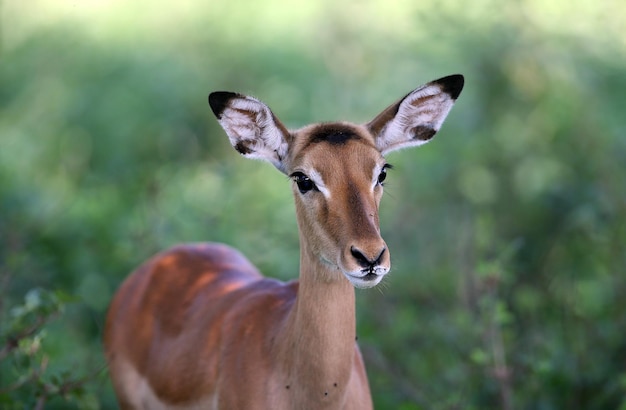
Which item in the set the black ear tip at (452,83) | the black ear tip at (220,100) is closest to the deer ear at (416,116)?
the black ear tip at (452,83)

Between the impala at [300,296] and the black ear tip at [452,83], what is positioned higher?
the black ear tip at [452,83]

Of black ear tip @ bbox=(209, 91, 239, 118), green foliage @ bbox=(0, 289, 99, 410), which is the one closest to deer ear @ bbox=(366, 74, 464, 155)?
black ear tip @ bbox=(209, 91, 239, 118)

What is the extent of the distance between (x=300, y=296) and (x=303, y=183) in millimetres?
566

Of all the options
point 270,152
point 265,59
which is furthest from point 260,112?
point 265,59

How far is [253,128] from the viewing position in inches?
231

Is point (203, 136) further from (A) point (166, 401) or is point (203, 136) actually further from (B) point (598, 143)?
(A) point (166, 401)

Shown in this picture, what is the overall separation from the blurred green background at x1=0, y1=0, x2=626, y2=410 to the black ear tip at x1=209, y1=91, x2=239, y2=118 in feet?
4.97

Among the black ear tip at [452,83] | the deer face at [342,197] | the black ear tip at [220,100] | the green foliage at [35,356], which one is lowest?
the green foliage at [35,356]

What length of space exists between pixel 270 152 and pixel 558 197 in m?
5.74

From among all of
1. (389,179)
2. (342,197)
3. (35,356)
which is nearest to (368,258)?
(342,197)

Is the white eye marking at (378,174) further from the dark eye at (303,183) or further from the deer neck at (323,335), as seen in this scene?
the deer neck at (323,335)

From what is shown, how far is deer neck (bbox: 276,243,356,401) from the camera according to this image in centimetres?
547

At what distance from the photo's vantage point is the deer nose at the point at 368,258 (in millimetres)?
4965

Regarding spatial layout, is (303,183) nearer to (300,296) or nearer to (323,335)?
(300,296)
